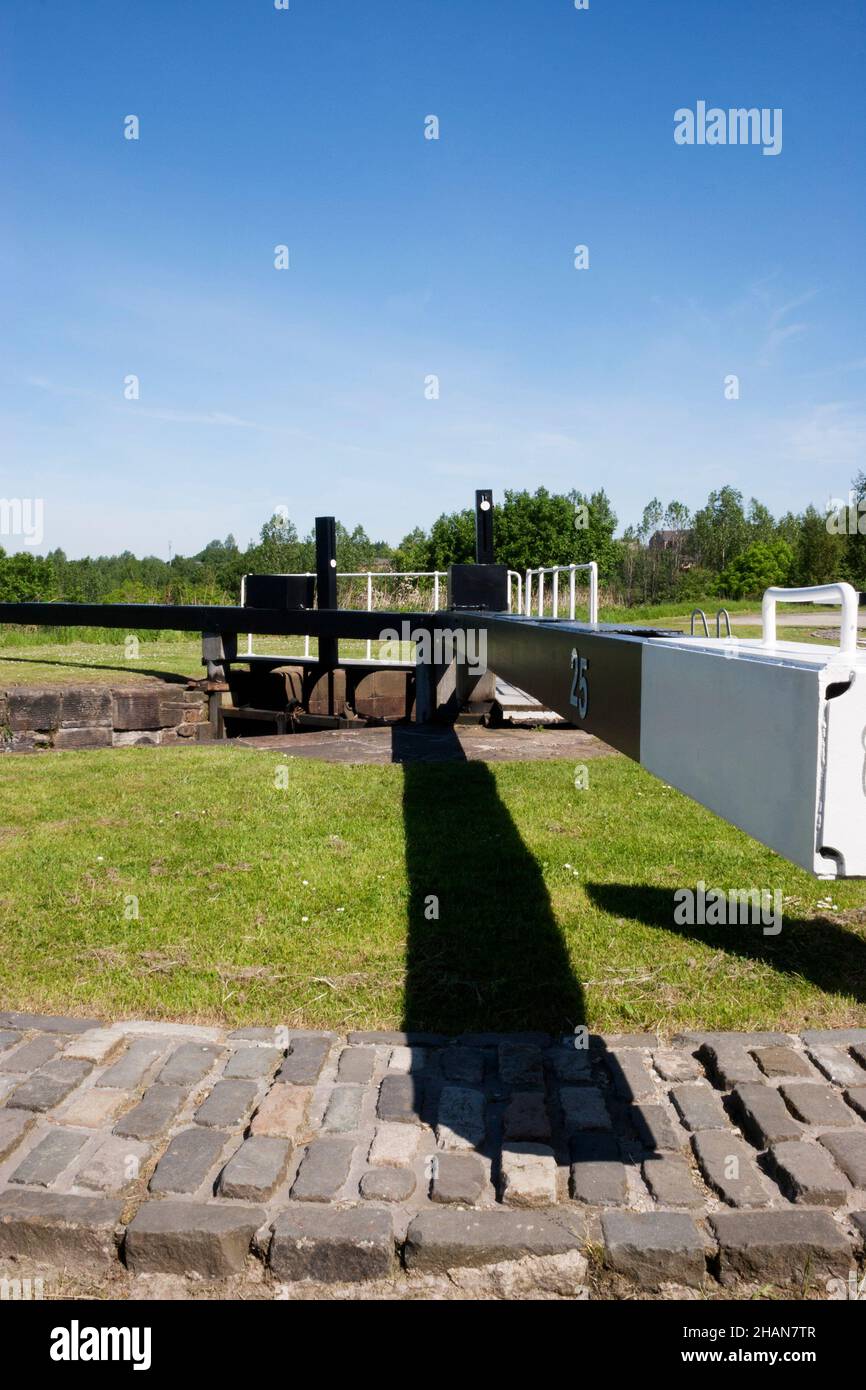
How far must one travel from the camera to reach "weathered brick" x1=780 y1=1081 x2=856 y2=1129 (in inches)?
129

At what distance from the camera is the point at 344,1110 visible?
338 cm

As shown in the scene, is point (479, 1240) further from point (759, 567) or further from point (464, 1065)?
point (759, 567)

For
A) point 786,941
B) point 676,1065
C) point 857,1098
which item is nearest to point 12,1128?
point 676,1065

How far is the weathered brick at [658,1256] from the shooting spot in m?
2.63

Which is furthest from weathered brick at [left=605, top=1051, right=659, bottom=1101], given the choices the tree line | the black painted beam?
the tree line

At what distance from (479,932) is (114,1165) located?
2308 millimetres

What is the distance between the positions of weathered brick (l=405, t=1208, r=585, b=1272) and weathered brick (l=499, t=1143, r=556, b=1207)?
0.26 ft

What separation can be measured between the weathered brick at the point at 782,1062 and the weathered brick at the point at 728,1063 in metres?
0.04

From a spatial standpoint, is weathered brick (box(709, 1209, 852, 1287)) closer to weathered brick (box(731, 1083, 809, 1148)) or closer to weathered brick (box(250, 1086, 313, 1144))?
weathered brick (box(731, 1083, 809, 1148))

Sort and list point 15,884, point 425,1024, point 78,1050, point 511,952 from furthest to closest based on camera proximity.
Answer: point 15,884 < point 511,952 < point 425,1024 < point 78,1050

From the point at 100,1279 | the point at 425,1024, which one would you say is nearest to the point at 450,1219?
the point at 100,1279
